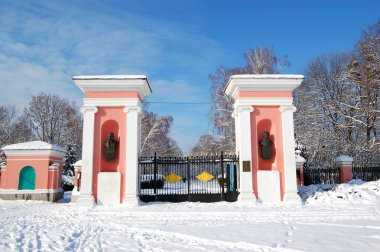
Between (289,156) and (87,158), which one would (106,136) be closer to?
(87,158)

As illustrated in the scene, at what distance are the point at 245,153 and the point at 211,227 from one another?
18.5 feet

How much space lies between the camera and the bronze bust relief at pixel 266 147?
1395 centimetres

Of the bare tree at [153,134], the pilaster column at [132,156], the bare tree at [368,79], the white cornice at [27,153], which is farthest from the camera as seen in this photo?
the bare tree at [153,134]

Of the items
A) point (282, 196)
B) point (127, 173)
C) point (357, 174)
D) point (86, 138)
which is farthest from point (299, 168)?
point (86, 138)

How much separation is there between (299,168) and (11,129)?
1189 inches

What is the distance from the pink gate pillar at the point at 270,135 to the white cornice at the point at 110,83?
3.85m

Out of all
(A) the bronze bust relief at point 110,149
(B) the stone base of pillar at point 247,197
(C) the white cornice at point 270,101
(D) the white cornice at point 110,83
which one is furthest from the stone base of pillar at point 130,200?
(C) the white cornice at point 270,101

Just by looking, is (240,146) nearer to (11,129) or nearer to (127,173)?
(127,173)

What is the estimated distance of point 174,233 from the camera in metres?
7.78

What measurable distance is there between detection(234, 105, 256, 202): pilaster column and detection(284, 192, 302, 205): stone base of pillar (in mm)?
1299

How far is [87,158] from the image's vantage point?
1354cm

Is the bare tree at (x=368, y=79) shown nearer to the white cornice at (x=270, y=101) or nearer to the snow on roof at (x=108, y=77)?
the white cornice at (x=270, y=101)

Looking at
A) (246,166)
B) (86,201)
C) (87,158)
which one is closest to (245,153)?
(246,166)

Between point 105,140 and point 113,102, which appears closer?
point 113,102
